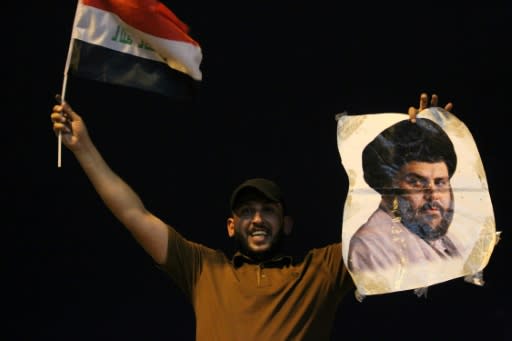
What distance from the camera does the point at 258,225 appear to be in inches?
97.1

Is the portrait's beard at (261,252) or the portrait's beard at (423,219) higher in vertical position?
the portrait's beard at (423,219)

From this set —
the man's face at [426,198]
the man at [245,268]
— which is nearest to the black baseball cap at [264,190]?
the man at [245,268]

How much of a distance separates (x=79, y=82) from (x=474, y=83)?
53.2 inches

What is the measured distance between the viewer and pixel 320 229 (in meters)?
3.25

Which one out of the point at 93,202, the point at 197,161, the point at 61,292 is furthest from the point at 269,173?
the point at 61,292

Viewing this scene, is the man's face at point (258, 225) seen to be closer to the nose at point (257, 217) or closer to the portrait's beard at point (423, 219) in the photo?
the nose at point (257, 217)

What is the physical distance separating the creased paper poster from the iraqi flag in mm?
492

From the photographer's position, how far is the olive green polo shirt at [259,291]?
2312 millimetres

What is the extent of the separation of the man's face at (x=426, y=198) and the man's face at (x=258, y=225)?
326 mm

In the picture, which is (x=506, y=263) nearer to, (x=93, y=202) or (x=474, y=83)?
(x=474, y=83)

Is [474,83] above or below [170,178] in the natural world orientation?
above

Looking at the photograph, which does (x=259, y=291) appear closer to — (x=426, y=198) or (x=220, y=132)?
(x=426, y=198)

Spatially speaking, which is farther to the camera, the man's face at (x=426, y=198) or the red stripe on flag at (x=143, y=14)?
the red stripe on flag at (x=143, y=14)

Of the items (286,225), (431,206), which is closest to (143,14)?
(286,225)
